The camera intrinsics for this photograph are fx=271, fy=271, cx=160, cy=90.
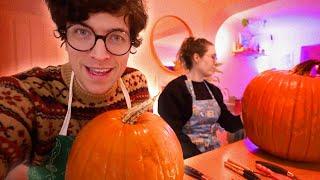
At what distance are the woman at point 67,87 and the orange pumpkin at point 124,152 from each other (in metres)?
0.15

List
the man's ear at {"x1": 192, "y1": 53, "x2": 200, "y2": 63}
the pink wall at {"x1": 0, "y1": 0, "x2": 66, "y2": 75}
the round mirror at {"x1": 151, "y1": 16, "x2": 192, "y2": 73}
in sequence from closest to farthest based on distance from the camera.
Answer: the pink wall at {"x1": 0, "y1": 0, "x2": 66, "y2": 75}
the man's ear at {"x1": 192, "y1": 53, "x2": 200, "y2": 63}
the round mirror at {"x1": 151, "y1": 16, "x2": 192, "y2": 73}

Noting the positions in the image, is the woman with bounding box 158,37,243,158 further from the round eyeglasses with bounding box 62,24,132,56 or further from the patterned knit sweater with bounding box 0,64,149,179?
the round eyeglasses with bounding box 62,24,132,56

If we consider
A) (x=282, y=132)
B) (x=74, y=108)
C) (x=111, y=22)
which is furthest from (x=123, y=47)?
(x=282, y=132)

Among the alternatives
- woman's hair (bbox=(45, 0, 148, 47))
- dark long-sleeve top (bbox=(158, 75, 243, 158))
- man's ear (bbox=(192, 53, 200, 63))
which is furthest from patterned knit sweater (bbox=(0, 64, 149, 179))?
man's ear (bbox=(192, 53, 200, 63))

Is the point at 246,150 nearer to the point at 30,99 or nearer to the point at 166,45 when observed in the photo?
the point at 30,99

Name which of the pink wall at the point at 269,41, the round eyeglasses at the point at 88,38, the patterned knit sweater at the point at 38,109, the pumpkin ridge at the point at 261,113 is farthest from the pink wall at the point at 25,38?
the pink wall at the point at 269,41

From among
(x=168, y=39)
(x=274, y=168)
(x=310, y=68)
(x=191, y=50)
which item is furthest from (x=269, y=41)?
(x=274, y=168)

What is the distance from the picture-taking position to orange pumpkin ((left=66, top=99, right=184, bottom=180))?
429mm

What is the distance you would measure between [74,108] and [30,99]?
0.35 ft

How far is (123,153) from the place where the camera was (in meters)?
0.43

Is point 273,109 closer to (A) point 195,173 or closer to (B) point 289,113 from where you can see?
(B) point 289,113

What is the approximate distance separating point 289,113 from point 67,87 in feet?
1.86

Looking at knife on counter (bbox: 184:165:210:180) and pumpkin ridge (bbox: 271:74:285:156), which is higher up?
pumpkin ridge (bbox: 271:74:285:156)

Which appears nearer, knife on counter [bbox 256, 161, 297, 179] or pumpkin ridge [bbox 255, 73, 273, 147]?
knife on counter [bbox 256, 161, 297, 179]
